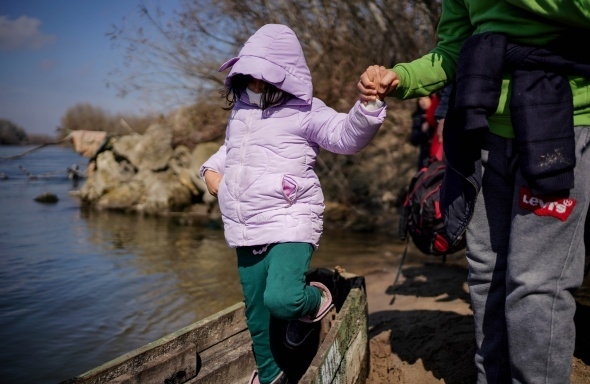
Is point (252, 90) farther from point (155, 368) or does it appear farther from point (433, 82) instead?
point (155, 368)

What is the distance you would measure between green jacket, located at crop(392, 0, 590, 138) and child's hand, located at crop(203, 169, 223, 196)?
45.3 inches

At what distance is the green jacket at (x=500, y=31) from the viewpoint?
1.79 meters

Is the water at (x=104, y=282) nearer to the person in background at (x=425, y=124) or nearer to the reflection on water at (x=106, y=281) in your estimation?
the reflection on water at (x=106, y=281)

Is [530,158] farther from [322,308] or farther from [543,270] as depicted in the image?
[322,308]

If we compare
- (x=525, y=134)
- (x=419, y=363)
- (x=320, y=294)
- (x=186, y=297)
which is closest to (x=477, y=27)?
(x=525, y=134)

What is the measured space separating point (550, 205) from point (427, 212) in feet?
6.28

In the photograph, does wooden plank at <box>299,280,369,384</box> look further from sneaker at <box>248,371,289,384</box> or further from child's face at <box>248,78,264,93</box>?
child's face at <box>248,78,264,93</box>

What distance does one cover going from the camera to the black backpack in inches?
143

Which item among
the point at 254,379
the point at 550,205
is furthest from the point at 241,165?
the point at 550,205

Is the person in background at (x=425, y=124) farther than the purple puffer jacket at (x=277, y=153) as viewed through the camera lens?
Yes

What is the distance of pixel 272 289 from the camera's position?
256 cm

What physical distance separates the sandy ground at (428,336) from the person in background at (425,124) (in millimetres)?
1293

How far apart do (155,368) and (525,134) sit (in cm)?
196

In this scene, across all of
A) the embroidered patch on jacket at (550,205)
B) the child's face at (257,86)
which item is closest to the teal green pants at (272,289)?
the child's face at (257,86)
